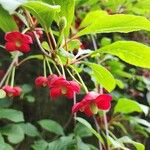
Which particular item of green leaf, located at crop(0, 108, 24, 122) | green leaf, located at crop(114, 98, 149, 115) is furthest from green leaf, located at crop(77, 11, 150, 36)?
green leaf, located at crop(114, 98, 149, 115)

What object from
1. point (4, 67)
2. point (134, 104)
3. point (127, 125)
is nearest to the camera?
point (134, 104)

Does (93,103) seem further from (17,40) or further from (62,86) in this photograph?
(17,40)

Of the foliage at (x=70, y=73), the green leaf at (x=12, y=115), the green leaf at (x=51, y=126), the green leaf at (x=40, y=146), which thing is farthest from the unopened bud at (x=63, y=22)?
the green leaf at (x=51, y=126)

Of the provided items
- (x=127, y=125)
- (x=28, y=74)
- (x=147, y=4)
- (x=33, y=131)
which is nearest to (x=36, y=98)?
(x=28, y=74)

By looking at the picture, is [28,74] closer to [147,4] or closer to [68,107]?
[68,107]

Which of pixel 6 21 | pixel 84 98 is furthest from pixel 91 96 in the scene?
pixel 6 21

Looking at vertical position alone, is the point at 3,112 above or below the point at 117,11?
below

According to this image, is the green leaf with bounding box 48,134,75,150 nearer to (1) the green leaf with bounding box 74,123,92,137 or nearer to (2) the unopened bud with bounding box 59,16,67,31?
(1) the green leaf with bounding box 74,123,92,137
